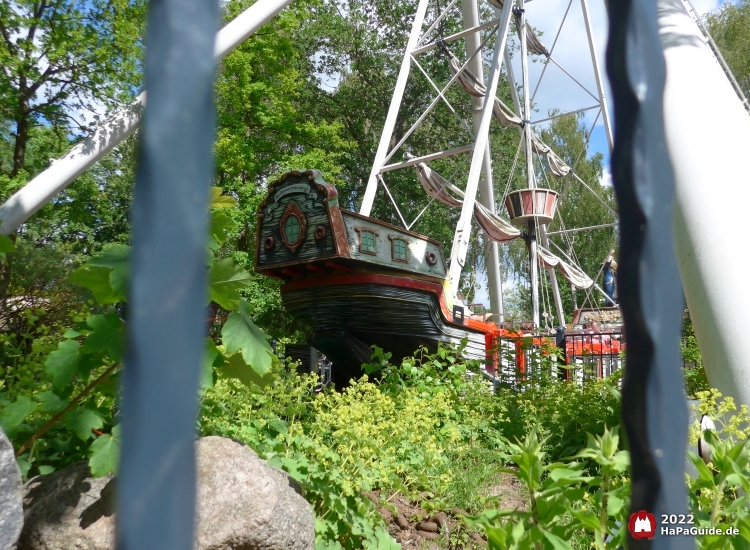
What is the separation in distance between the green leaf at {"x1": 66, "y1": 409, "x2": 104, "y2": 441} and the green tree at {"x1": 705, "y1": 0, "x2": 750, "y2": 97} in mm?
22333

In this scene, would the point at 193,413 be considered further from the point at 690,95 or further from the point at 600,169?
the point at 600,169

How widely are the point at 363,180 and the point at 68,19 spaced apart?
1125cm

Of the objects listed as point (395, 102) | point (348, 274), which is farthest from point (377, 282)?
point (395, 102)

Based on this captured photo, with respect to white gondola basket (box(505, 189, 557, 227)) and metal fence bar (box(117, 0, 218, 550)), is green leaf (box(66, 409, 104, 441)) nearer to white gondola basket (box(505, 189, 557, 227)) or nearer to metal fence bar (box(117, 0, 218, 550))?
metal fence bar (box(117, 0, 218, 550))

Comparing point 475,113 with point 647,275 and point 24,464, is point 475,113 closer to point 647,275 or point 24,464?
point 24,464

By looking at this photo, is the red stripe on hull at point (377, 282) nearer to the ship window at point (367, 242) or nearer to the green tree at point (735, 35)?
the ship window at point (367, 242)

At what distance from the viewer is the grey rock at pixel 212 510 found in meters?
2.32

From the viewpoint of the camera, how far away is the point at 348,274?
7320 millimetres

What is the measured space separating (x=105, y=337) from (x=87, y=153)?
3784mm

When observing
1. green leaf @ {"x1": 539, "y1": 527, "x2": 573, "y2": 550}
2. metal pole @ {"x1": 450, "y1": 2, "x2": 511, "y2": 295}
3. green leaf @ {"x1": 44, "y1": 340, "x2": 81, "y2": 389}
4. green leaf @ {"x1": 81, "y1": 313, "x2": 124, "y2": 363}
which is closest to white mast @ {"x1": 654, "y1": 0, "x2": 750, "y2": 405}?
green leaf @ {"x1": 539, "y1": 527, "x2": 573, "y2": 550}

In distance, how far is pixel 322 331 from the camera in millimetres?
7820

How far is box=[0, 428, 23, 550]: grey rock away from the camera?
1.88 m

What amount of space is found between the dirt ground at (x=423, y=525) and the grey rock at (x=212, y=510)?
112 cm

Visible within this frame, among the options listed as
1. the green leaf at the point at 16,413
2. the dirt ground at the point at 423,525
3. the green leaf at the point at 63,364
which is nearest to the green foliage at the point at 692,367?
the dirt ground at the point at 423,525
